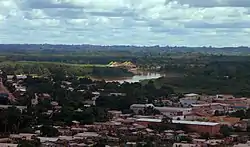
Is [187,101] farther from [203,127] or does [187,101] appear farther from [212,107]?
[203,127]

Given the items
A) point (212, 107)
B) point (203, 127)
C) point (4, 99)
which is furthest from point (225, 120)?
point (4, 99)

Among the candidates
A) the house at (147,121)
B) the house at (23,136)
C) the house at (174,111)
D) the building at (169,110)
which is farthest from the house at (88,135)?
the house at (174,111)

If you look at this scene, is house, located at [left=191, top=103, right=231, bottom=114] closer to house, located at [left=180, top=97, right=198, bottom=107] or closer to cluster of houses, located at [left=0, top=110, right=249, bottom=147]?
house, located at [left=180, top=97, right=198, bottom=107]

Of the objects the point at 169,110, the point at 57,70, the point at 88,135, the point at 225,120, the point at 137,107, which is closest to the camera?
the point at 88,135

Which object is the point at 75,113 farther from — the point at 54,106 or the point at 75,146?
the point at 75,146

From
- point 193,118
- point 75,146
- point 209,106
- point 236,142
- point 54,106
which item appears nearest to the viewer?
point 75,146

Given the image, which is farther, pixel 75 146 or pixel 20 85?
pixel 20 85

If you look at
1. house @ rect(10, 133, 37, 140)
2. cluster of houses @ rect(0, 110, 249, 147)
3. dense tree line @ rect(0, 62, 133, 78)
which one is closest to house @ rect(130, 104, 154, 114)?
cluster of houses @ rect(0, 110, 249, 147)

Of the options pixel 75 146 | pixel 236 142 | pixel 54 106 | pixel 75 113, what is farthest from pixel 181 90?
pixel 75 146
